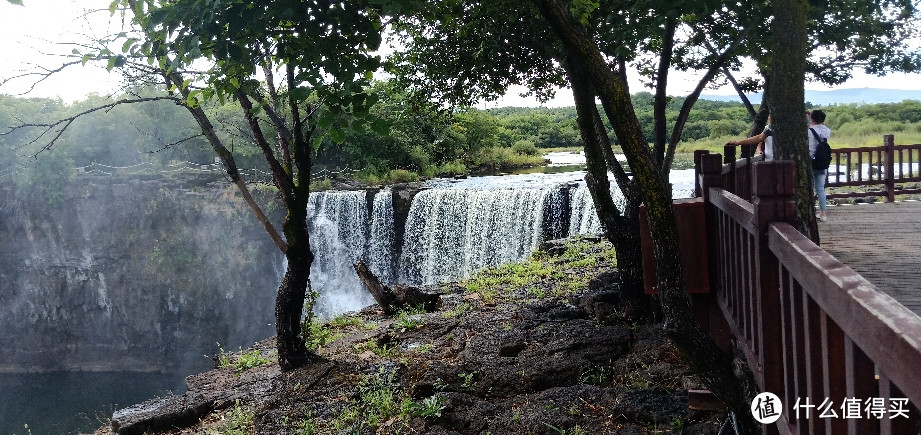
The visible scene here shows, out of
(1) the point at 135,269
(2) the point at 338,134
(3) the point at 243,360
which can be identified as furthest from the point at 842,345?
(1) the point at 135,269

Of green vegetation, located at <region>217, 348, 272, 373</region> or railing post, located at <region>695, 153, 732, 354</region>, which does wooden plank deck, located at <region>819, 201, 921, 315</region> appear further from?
green vegetation, located at <region>217, 348, 272, 373</region>

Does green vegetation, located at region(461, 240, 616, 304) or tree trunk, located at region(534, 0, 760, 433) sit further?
green vegetation, located at region(461, 240, 616, 304)

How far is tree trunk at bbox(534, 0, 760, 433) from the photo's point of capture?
A: 3383 millimetres

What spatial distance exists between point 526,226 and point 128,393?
14.5m

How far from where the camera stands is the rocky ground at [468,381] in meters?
4.32

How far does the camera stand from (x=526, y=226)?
16.1 metres

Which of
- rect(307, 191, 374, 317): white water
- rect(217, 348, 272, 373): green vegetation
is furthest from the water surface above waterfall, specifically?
rect(217, 348, 272, 373): green vegetation

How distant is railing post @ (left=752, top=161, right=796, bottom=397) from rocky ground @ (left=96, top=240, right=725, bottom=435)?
151 centimetres

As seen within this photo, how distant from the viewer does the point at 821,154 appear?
7066 mm

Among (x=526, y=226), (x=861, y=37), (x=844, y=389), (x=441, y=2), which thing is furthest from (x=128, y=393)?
(x=844, y=389)

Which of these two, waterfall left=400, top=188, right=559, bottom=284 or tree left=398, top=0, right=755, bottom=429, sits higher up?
tree left=398, top=0, right=755, bottom=429

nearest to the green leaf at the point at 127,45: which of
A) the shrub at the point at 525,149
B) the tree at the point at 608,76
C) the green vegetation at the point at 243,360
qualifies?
the tree at the point at 608,76

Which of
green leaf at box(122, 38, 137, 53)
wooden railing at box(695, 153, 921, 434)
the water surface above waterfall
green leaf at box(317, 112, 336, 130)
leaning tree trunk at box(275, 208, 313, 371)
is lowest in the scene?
Answer: the water surface above waterfall

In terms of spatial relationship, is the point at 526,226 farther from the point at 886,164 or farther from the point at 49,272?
the point at 49,272
